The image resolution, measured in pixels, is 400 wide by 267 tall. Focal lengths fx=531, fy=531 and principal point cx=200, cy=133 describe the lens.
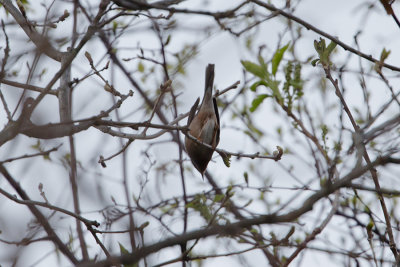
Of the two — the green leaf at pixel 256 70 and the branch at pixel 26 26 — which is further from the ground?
the green leaf at pixel 256 70

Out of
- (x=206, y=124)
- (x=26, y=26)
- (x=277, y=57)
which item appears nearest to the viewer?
(x=26, y=26)

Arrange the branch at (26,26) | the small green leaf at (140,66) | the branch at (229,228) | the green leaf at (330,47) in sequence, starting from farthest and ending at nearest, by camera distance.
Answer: the small green leaf at (140,66) < the green leaf at (330,47) < the branch at (26,26) < the branch at (229,228)

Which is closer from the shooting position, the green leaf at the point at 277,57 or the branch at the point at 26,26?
the branch at the point at 26,26

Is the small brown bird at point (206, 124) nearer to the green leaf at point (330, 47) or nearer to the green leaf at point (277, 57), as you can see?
the green leaf at point (277, 57)

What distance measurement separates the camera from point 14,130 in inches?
87.9

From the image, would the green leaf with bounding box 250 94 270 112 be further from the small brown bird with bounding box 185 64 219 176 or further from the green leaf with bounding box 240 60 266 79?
the small brown bird with bounding box 185 64 219 176

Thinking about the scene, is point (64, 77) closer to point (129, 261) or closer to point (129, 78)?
point (129, 261)

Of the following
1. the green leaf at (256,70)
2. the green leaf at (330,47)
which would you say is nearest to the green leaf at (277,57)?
the green leaf at (256,70)

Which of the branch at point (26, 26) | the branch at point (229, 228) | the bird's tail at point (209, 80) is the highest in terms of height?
the bird's tail at point (209, 80)

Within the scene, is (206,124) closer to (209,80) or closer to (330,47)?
(209,80)

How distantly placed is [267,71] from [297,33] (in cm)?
123

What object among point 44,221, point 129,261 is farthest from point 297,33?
point 129,261

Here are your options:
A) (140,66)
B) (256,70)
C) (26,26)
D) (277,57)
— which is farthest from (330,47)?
(140,66)

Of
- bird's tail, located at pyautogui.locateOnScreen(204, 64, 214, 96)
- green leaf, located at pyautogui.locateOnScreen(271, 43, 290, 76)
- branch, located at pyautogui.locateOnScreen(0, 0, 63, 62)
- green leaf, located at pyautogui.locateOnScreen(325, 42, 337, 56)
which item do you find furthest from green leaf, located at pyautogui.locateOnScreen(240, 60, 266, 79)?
branch, located at pyautogui.locateOnScreen(0, 0, 63, 62)
